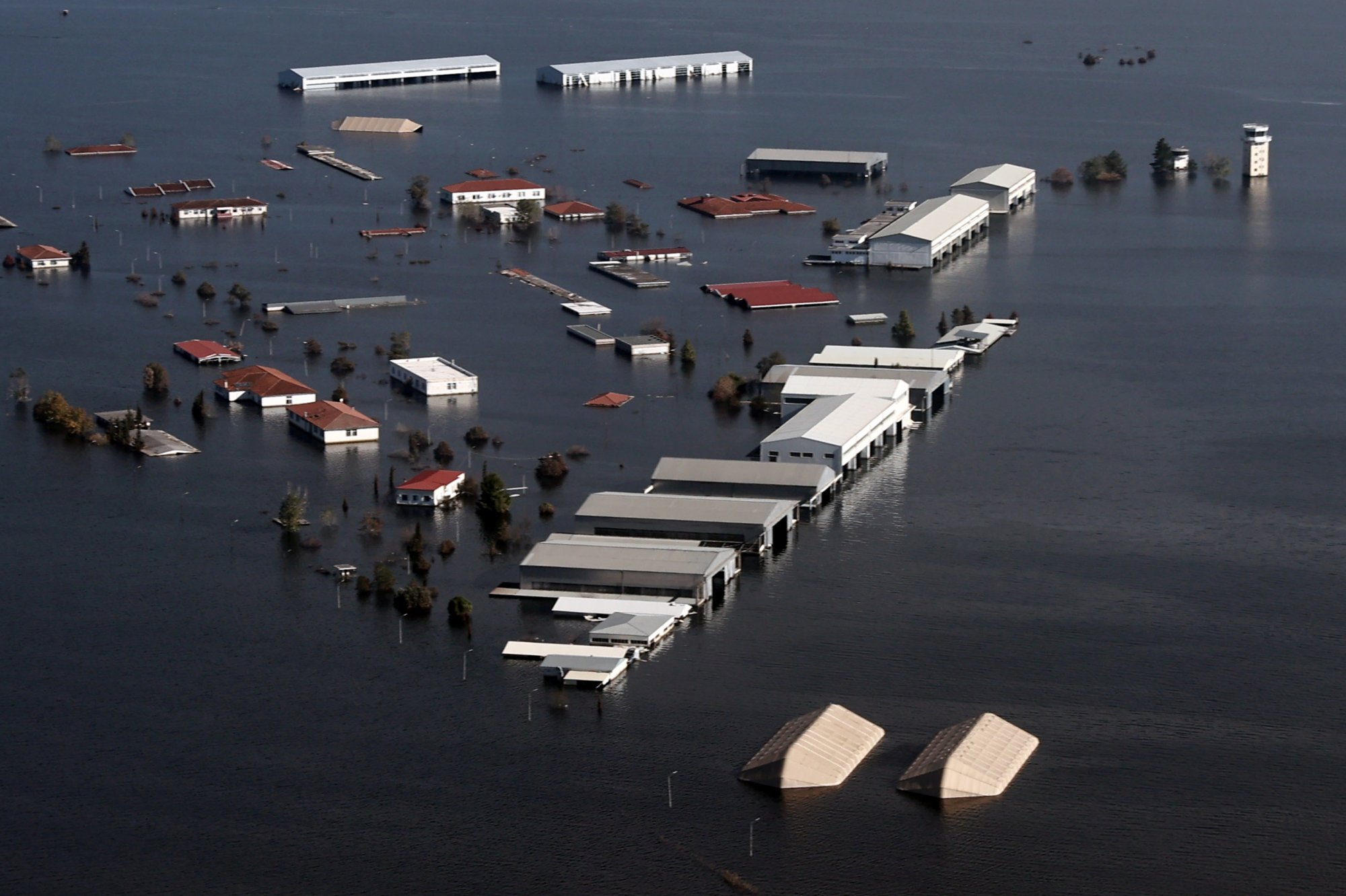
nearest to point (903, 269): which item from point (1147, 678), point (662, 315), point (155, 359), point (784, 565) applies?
point (662, 315)

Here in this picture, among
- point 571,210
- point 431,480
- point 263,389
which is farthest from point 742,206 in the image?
point 431,480

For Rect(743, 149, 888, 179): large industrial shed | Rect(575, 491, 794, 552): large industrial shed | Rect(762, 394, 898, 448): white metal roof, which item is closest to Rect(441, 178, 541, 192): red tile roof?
Rect(743, 149, 888, 179): large industrial shed

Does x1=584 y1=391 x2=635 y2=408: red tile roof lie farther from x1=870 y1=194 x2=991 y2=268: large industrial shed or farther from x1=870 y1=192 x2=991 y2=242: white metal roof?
x1=870 y1=192 x2=991 y2=242: white metal roof

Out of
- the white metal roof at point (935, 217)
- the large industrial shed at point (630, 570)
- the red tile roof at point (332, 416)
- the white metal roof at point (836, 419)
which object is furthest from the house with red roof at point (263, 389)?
the white metal roof at point (935, 217)

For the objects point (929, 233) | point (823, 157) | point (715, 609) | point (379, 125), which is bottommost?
point (715, 609)

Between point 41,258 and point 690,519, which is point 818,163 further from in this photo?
point 690,519

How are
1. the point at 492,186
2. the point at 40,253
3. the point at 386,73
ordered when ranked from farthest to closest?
1. the point at 386,73
2. the point at 492,186
3. the point at 40,253

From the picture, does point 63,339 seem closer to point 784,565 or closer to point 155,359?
point 155,359

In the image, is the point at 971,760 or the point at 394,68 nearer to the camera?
the point at 971,760
